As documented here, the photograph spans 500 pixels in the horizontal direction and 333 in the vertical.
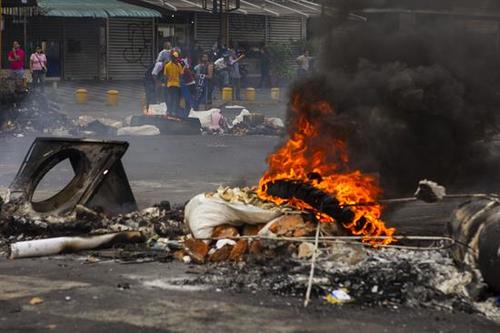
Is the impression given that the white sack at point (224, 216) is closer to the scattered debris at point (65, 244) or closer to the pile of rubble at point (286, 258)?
the pile of rubble at point (286, 258)

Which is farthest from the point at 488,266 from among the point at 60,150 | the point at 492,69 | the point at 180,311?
the point at 60,150

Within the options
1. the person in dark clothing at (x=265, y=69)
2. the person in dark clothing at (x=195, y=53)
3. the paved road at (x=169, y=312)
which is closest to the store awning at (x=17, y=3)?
the person in dark clothing at (x=195, y=53)

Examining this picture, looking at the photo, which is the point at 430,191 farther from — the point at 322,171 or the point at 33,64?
the point at 33,64

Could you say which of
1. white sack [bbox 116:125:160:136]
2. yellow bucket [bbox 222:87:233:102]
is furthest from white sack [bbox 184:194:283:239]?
yellow bucket [bbox 222:87:233:102]

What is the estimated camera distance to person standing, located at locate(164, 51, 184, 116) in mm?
24000

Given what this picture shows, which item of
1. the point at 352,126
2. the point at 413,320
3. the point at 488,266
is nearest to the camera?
the point at 413,320

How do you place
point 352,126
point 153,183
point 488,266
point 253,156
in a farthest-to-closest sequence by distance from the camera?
1. point 253,156
2. point 153,183
3. point 352,126
4. point 488,266

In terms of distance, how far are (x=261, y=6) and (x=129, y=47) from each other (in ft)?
20.1

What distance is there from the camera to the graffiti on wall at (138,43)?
37.7 metres

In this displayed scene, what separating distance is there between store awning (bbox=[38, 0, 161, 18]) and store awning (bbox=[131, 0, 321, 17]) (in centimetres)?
100

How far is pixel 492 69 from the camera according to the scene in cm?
1123

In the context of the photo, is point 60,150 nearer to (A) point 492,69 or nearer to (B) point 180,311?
(B) point 180,311

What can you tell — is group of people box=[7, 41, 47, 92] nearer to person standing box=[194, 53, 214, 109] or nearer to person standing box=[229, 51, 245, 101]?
person standing box=[194, 53, 214, 109]

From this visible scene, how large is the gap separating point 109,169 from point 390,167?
322 centimetres
